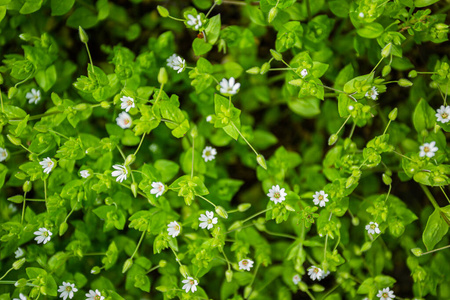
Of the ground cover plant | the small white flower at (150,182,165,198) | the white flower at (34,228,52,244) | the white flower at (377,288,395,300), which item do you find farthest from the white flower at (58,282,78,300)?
the white flower at (377,288,395,300)

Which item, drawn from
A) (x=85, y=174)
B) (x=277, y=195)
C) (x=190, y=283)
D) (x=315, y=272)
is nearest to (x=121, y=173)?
(x=85, y=174)

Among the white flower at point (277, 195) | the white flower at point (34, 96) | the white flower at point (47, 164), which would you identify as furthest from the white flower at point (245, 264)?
the white flower at point (34, 96)

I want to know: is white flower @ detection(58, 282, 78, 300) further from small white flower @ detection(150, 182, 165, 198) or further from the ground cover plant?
small white flower @ detection(150, 182, 165, 198)

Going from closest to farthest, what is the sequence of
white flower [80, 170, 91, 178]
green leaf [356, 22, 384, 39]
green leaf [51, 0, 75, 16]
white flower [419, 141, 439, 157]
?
1. white flower [419, 141, 439, 157]
2. white flower [80, 170, 91, 178]
3. green leaf [356, 22, 384, 39]
4. green leaf [51, 0, 75, 16]

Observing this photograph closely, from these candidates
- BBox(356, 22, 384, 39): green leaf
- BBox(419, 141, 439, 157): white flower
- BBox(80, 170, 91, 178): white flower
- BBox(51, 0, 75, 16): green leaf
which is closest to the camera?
BBox(419, 141, 439, 157): white flower

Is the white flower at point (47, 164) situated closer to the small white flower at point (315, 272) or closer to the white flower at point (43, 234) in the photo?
the white flower at point (43, 234)

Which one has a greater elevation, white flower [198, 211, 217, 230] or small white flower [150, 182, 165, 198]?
small white flower [150, 182, 165, 198]

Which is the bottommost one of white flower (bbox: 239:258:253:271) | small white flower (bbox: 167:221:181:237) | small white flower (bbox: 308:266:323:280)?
small white flower (bbox: 308:266:323:280)

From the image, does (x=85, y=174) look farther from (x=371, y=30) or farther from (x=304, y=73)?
(x=371, y=30)
